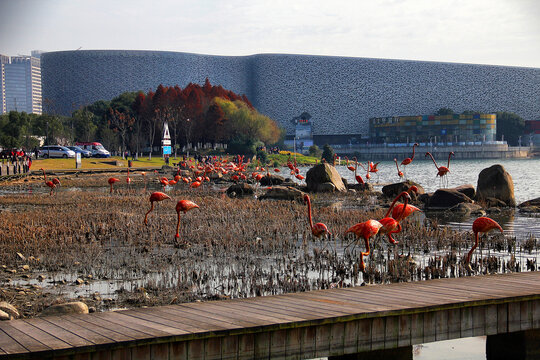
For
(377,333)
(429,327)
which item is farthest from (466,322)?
(377,333)

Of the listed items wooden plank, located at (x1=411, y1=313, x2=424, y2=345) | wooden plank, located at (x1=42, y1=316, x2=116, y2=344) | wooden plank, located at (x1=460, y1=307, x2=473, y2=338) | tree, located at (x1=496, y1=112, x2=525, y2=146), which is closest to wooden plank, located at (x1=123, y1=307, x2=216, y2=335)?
wooden plank, located at (x1=42, y1=316, x2=116, y2=344)

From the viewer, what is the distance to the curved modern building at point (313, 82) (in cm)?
15500

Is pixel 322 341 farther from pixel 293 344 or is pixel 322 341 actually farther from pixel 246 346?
pixel 246 346

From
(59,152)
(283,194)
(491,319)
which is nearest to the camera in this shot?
(491,319)

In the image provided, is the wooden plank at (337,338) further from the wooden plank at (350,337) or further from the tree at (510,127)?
the tree at (510,127)

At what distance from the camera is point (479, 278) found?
945cm

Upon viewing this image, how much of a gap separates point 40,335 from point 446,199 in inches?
843

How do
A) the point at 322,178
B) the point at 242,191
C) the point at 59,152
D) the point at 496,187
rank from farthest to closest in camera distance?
the point at 59,152, the point at 322,178, the point at 242,191, the point at 496,187

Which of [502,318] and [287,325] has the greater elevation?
[287,325]

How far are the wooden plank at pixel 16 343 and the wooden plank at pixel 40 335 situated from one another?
0.05m

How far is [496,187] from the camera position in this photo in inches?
1078

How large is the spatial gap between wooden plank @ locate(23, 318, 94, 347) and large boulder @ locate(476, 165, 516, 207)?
22592 millimetres

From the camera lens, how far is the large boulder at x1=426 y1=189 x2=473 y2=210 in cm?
2594

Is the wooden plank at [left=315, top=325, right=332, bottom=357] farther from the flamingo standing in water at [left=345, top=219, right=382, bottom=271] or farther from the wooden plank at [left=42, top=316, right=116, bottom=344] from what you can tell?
the flamingo standing in water at [left=345, top=219, right=382, bottom=271]
